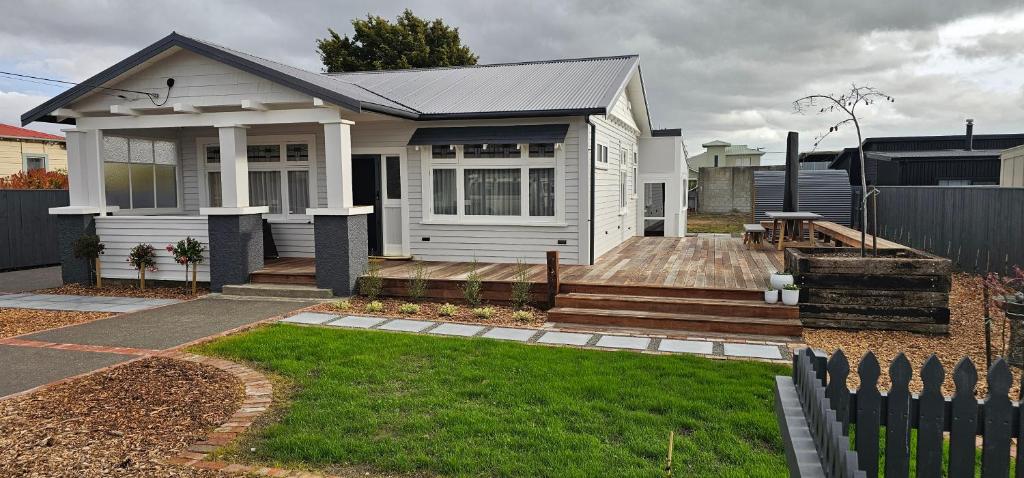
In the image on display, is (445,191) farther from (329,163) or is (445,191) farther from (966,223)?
(966,223)

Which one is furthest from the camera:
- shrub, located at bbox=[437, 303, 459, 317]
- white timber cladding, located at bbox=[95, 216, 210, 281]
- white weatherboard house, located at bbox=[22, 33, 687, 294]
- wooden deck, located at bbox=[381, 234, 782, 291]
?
white timber cladding, located at bbox=[95, 216, 210, 281]

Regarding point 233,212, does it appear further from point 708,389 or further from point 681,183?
point 681,183

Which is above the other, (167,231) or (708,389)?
(167,231)

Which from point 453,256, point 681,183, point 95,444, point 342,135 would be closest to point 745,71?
point 681,183

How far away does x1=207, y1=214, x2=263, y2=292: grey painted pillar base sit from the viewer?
9.95 m

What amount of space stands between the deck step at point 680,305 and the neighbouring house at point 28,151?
67.1 feet

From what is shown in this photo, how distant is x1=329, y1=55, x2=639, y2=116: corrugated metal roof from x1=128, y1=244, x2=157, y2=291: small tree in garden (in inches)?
189

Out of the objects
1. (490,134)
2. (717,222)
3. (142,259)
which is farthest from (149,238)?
(717,222)

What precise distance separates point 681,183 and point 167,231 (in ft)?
39.1

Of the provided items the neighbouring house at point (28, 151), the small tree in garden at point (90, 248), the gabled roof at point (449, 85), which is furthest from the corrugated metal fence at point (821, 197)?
the neighbouring house at point (28, 151)

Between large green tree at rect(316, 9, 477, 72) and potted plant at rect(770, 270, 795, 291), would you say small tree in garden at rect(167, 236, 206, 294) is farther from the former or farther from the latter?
large green tree at rect(316, 9, 477, 72)

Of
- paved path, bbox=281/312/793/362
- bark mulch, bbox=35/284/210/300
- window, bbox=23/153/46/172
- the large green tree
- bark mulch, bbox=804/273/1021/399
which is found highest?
the large green tree

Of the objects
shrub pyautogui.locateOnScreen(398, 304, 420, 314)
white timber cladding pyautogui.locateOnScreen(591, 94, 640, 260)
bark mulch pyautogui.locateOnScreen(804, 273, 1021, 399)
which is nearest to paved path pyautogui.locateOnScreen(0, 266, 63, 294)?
shrub pyautogui.locateOnScreen(398, 304, 420, 314)

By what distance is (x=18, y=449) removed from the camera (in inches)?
159
